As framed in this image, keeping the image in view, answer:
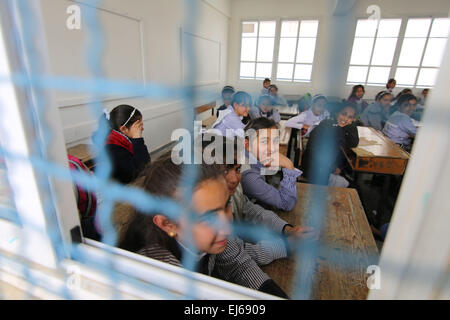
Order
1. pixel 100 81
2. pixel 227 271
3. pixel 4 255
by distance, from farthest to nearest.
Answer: pixel 227 271 → pixel 4 255 → pixel 100 81

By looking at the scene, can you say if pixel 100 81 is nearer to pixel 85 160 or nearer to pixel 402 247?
pixel 402 247

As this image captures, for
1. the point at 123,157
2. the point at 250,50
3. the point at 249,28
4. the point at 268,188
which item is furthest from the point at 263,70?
the point at 268,188

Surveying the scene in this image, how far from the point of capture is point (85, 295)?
0.48 meters

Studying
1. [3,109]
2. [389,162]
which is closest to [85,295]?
[3,109]

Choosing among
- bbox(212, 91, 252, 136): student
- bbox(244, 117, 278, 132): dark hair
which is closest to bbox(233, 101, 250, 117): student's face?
bbox(212, 91, 252, 136): student

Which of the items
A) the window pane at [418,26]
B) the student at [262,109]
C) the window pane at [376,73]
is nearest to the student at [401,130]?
the window pane at [376,73]

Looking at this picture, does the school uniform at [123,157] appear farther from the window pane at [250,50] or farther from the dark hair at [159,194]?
the window pane at [250,50]

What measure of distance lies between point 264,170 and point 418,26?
254 inches

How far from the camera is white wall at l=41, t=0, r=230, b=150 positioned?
7.38ft

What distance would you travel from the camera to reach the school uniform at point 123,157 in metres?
1.72

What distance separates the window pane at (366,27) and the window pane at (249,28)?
648 cm

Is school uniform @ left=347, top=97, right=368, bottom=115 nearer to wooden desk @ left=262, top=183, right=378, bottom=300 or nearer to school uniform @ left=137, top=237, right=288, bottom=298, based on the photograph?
wooden desk @ left=262, top=183, right=378, bottom=300

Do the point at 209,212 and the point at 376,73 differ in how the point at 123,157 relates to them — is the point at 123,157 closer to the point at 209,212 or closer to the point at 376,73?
the point at 209,212
